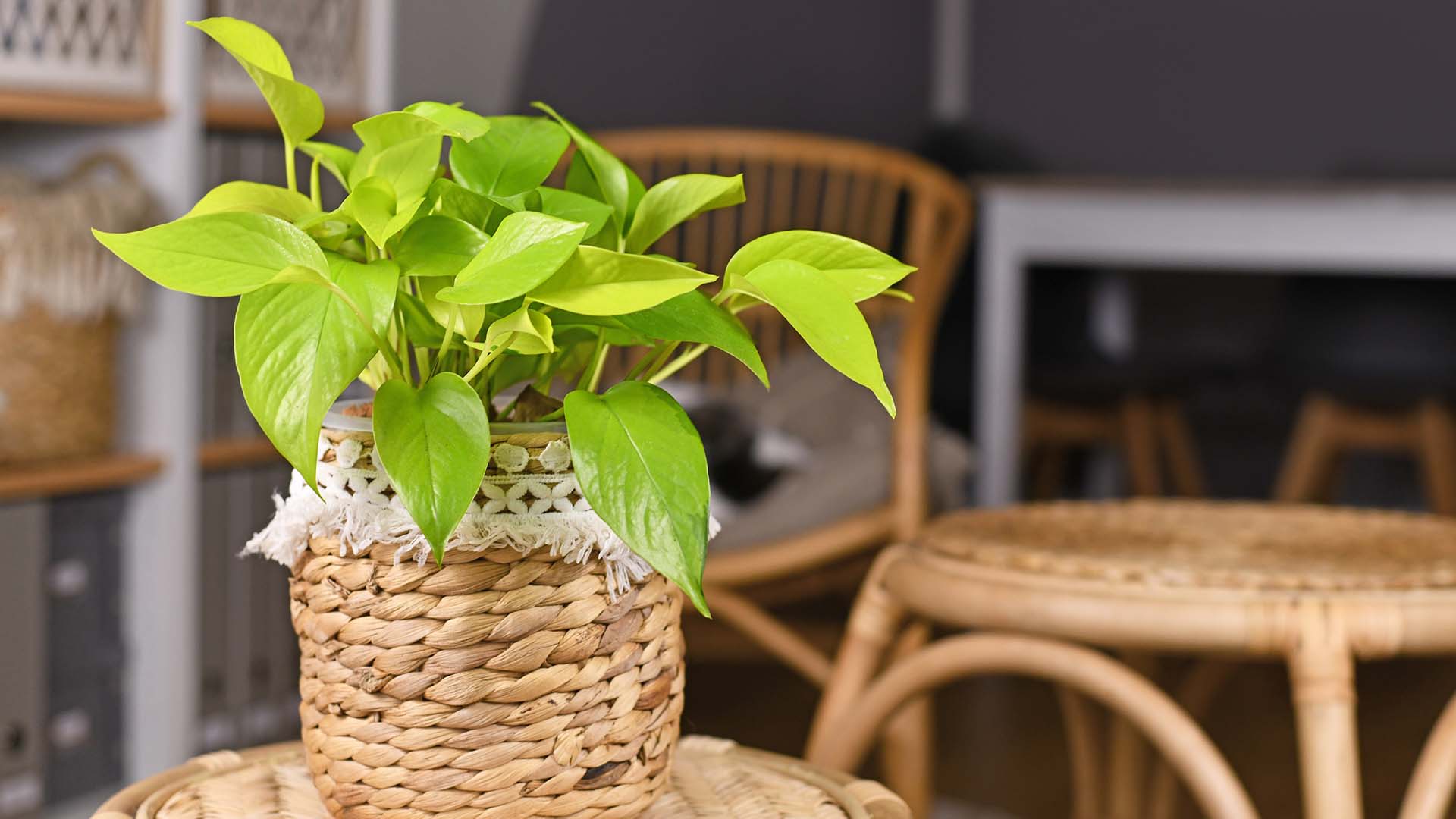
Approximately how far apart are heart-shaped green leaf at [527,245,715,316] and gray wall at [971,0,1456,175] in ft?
10.1

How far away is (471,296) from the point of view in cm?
48

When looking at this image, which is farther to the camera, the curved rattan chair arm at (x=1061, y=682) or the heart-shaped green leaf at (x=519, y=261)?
the curved rattan chair arm at (x=1061, y=682)

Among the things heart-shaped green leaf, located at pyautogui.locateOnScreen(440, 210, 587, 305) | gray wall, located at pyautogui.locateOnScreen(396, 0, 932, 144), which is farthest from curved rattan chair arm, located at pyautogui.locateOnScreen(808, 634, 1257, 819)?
gray wall, located at pyautogui.locateOnScreen(396, 0, 932, 144)

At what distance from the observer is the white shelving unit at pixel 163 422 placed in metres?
1.54

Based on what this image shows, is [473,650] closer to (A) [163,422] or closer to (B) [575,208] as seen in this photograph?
(B) [575,208]

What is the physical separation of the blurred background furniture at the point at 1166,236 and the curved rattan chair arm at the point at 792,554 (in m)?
1.17

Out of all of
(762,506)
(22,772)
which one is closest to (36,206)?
(22,772)

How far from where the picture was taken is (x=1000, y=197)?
9.20 feet

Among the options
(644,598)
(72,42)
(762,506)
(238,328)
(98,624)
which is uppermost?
(72,42)

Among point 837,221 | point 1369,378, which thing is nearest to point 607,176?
point 837,221

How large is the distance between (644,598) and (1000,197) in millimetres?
2346

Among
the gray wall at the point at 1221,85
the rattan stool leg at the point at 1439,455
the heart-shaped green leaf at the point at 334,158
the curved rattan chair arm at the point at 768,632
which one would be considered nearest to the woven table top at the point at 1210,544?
the heart-shaped green leaf at the point at 334,158

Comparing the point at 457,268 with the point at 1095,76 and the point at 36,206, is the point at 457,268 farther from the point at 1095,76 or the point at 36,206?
the point at 1095,76

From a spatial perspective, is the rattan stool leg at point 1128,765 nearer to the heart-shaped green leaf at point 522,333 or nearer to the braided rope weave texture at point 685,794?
the braided rope weave texture at point 685,794
